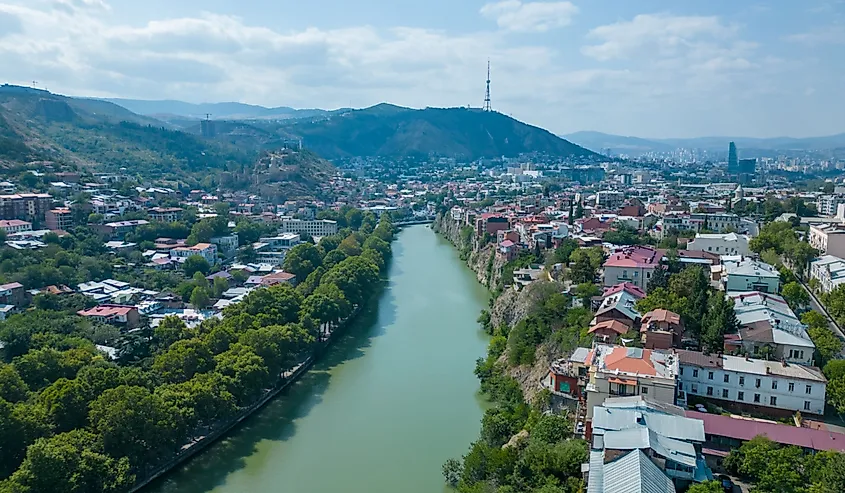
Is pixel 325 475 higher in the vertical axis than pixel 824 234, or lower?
lower

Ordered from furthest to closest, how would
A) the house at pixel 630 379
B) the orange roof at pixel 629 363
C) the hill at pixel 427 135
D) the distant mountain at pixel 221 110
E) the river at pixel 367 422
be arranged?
the distant mountain at pixel 221 110, the hill at pixel 427 135, the river at pixel 367 422, the orange roof at pixel 629 363, the house at pixel 630 379

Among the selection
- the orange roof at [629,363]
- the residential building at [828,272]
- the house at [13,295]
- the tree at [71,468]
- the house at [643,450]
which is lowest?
the tree at [71,468]

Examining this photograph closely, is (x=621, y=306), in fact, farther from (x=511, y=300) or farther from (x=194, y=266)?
(x=194, y=266)

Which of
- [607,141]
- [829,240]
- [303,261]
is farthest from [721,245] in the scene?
[607,141]

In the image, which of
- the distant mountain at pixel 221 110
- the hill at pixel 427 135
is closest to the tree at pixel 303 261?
the hill at pixel 427 135

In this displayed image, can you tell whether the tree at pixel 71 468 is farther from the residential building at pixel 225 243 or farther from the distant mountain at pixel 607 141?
the distant mountain at pixel 607 141

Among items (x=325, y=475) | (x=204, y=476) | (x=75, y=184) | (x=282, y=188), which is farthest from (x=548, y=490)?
(x=282, y=188)

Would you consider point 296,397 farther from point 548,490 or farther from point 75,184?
point 75,184
